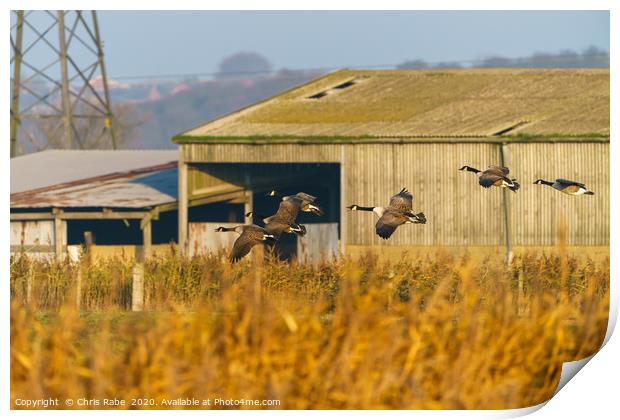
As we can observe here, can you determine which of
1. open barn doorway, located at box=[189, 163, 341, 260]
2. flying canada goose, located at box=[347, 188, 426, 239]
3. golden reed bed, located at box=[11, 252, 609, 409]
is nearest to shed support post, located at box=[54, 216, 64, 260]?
open barn doorway, located at box=[189, 163, 341, 260]

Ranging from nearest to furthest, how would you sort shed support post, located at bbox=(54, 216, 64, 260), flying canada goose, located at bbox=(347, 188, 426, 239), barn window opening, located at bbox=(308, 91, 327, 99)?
flying canada goose, located at bbox=(347, 188, 426, 239)
shed support post, located at bbox=(54, 216, 64, 260)
barn window opening, located at bbox=(308, 91, 327, 99)

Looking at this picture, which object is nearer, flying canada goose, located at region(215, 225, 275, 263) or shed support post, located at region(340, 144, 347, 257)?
flying canada goose, located at region(215, 225, 275, 263)

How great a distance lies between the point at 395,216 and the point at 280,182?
20.7 meters

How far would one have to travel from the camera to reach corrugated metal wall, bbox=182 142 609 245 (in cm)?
4125

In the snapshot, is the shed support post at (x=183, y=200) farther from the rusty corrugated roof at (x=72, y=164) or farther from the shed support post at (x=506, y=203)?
the shed support post at (x=506, y=203)

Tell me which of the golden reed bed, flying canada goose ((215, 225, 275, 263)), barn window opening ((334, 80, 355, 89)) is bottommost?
the golden reed bed

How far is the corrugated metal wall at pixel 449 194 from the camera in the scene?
4125 centimetres

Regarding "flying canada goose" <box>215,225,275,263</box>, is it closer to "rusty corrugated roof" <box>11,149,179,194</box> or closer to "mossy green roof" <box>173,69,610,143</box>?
"mossy green roof" <box>173,69,610,143</box>

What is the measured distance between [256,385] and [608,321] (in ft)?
15.5

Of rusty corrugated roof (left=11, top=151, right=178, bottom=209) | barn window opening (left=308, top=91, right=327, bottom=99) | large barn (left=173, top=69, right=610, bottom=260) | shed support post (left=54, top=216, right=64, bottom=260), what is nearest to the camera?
large barn (left=173, top=69, right=610, bottom=260)

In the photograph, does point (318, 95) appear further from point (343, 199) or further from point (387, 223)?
point (387, 223)

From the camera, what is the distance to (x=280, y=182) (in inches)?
1796

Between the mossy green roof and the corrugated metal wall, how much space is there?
48 cm

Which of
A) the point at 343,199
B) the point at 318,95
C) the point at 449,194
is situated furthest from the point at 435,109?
the point at 318,95
